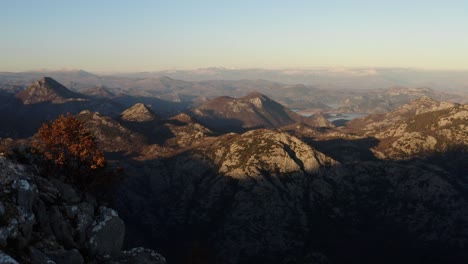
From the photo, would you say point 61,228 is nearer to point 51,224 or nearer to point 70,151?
point 51,224

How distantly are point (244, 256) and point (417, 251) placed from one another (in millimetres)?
86929

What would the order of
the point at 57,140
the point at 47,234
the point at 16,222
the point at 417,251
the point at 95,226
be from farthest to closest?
the point at 417,251 → the point at 57,140 → the point at 95,226 → the point at 47,234 → the point at 16,222

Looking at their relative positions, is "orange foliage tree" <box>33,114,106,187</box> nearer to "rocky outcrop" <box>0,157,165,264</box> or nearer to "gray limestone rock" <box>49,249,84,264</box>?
"rocky outcrop" <box>0,157,165,264</box>

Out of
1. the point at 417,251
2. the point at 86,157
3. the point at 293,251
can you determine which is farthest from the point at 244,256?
the point at 86,157

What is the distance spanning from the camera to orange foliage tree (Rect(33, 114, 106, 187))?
2908 inches

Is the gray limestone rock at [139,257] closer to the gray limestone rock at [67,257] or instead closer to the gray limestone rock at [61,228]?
the gray limestone rock at [67,257]

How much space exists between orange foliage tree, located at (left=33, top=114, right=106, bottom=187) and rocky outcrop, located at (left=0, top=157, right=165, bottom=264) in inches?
260

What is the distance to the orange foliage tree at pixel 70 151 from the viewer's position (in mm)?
73875

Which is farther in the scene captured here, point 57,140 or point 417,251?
point 417,251

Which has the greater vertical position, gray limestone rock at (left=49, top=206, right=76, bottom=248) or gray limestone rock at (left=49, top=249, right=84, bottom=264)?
gray limestone rock at (left=49, top=206, right=76, bottom=248)

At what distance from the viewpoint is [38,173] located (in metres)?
66.9

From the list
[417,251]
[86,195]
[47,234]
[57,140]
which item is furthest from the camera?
[417,251]

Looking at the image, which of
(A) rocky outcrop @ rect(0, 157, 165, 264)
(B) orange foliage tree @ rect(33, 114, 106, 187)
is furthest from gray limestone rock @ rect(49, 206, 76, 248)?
(B) orange foliage tree @ rect(33, 114, 106, 187)

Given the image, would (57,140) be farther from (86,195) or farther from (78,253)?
(78,253)
